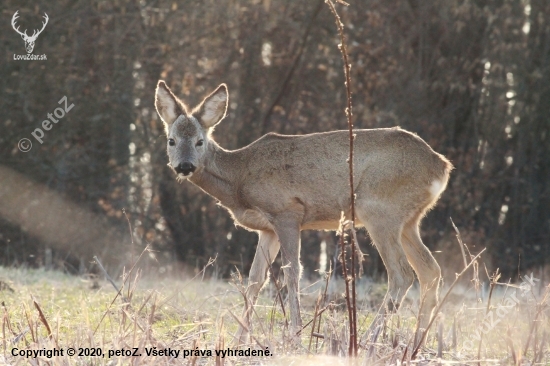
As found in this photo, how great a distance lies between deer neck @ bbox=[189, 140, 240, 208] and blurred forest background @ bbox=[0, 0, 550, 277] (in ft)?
23.4

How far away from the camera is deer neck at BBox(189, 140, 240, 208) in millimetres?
8922

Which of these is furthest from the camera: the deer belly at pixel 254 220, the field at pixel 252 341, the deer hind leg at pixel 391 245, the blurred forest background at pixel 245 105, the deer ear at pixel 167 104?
the blurred forest background at pixel 245 105

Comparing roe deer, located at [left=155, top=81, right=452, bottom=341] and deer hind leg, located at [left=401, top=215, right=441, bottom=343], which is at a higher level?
roe deer, located at [left=155, top=81, right=452, bottom=341]

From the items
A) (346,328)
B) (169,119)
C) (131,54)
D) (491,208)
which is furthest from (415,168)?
(491,208)

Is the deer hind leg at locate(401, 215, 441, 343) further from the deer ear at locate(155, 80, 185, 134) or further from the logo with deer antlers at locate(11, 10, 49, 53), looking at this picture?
the logo with deer antlers at locate(11, 10, 49, 53)

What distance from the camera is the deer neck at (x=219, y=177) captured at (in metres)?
8.92

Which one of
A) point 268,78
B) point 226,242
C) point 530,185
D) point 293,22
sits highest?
point 293,22

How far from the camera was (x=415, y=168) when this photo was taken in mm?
8438

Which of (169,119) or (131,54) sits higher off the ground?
(131,54)

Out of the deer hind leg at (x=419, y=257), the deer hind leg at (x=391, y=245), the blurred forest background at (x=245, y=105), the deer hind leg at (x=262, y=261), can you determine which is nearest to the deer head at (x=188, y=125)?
the deer hind leg at (x=262, y=261)

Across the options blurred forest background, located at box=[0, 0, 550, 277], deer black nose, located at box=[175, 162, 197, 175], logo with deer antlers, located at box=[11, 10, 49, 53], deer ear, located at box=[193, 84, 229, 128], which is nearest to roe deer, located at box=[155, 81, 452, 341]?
→ deer black nose, located at box=[175, 162, 197, 175]

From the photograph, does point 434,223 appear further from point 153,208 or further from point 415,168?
point 415,168

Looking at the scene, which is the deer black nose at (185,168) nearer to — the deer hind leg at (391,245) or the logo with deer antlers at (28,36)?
the deer hind leg at (391,245)

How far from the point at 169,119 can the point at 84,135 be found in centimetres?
783
